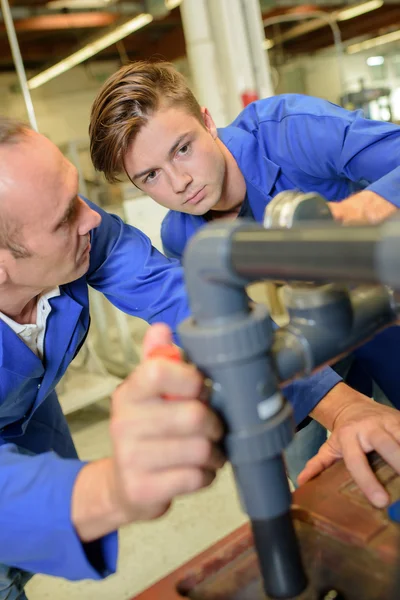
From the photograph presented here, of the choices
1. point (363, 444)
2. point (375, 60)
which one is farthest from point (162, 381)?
point (375, 60)

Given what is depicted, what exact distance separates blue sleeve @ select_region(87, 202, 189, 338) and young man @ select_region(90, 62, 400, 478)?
0.13 metres

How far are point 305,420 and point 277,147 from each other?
58cm

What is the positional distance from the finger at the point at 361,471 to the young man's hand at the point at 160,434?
261 mm

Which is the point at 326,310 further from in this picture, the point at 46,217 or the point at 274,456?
the point at 46,217

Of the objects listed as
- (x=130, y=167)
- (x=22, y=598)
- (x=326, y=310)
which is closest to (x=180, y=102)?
(x=130, y=167)

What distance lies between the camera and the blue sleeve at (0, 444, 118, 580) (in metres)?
0.52

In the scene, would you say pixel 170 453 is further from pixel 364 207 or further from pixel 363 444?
pixel 364 207

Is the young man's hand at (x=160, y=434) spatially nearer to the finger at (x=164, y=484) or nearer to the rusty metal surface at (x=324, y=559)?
the finger at (x=164, y=484)

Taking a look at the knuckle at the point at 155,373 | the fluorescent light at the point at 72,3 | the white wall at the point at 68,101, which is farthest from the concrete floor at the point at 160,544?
the white wall at the point at 68,101

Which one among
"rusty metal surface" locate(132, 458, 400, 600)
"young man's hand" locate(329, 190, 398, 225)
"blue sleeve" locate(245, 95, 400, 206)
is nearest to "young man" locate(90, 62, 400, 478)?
"blue sleeve" locate(245, 95, 400, 206)

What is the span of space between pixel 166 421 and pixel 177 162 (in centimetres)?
82

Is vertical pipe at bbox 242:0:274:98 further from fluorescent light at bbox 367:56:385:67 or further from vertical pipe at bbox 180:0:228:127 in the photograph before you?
fluorescent light at bbox 367:56:385:67

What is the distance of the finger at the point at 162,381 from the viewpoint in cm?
39

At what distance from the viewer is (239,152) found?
1.21m
